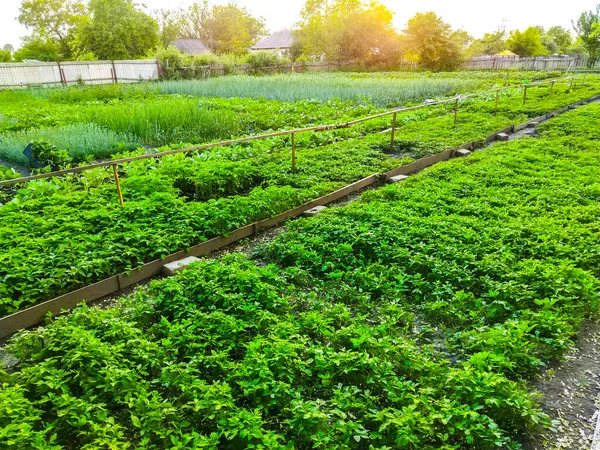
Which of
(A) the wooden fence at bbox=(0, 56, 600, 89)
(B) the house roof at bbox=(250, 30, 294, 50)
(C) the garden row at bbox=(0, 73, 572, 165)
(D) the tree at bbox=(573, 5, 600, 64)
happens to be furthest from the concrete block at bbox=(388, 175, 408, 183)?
(B) the house roof at bbox=(250, 30, 294, 50)

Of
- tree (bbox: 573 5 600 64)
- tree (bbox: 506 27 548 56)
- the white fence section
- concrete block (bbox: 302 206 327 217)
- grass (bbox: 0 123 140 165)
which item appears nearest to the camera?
concrete block (bbox: 302 206 327 217)

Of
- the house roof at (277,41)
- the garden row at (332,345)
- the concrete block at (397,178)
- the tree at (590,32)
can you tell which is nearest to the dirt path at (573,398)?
the garden row at (332,345)

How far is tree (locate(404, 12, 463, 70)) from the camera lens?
3947 centimetres

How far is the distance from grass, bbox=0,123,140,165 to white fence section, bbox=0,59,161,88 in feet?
63.9

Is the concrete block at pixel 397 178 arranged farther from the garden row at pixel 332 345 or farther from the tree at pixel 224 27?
the tree at pixel 224 27

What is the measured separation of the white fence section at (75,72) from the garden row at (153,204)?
24.4m

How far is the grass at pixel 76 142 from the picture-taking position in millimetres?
9914

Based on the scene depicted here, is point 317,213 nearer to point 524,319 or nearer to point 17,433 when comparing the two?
point 524,319

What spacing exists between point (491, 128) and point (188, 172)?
947 cm

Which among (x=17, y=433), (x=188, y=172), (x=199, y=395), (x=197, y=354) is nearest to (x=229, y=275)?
(x=197, y=354)

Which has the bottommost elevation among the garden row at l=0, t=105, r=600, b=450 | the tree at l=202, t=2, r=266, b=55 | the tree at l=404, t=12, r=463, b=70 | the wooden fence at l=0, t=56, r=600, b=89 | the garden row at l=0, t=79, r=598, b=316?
the garden row at l=0, t=105, r=600, b=450

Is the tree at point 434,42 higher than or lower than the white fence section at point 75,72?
higher

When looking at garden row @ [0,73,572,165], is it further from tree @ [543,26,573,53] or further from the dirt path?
tree @ [543,26,573,53]

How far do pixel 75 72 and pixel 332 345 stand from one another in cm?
3241
